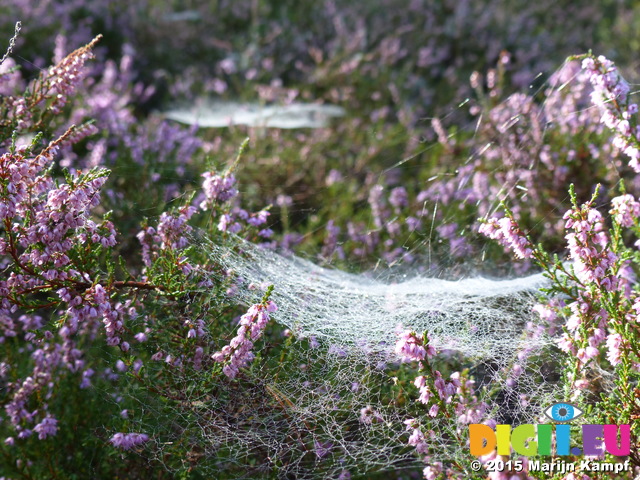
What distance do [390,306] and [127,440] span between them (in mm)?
1312

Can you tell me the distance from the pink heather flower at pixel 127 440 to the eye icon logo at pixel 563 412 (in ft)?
5.00

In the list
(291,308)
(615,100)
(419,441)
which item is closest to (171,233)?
(291,308)

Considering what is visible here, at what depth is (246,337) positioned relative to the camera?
6.62ft

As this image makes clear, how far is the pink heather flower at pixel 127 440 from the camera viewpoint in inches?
81.5

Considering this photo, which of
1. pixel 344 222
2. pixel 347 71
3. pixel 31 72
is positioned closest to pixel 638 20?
pixel 347 71

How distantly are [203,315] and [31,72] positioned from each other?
5.03 m

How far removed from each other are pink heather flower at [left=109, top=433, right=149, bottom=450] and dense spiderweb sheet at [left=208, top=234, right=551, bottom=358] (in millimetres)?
670

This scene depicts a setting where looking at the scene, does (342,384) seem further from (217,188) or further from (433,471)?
(217,188)

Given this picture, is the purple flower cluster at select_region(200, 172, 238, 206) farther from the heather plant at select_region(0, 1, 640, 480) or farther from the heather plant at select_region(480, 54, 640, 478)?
the heather plant at select_region(480, 54, 640, 478)

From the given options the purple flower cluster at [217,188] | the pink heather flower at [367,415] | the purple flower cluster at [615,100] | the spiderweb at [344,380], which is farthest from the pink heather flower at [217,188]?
the purple flower cluster at [615,100]

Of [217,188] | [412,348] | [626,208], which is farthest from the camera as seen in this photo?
[217,188]

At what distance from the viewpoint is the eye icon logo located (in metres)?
2.01

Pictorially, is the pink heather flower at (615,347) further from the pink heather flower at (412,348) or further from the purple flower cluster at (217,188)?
the purple flower cluster at (217,188)

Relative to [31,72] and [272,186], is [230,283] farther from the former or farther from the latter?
[31,72]
